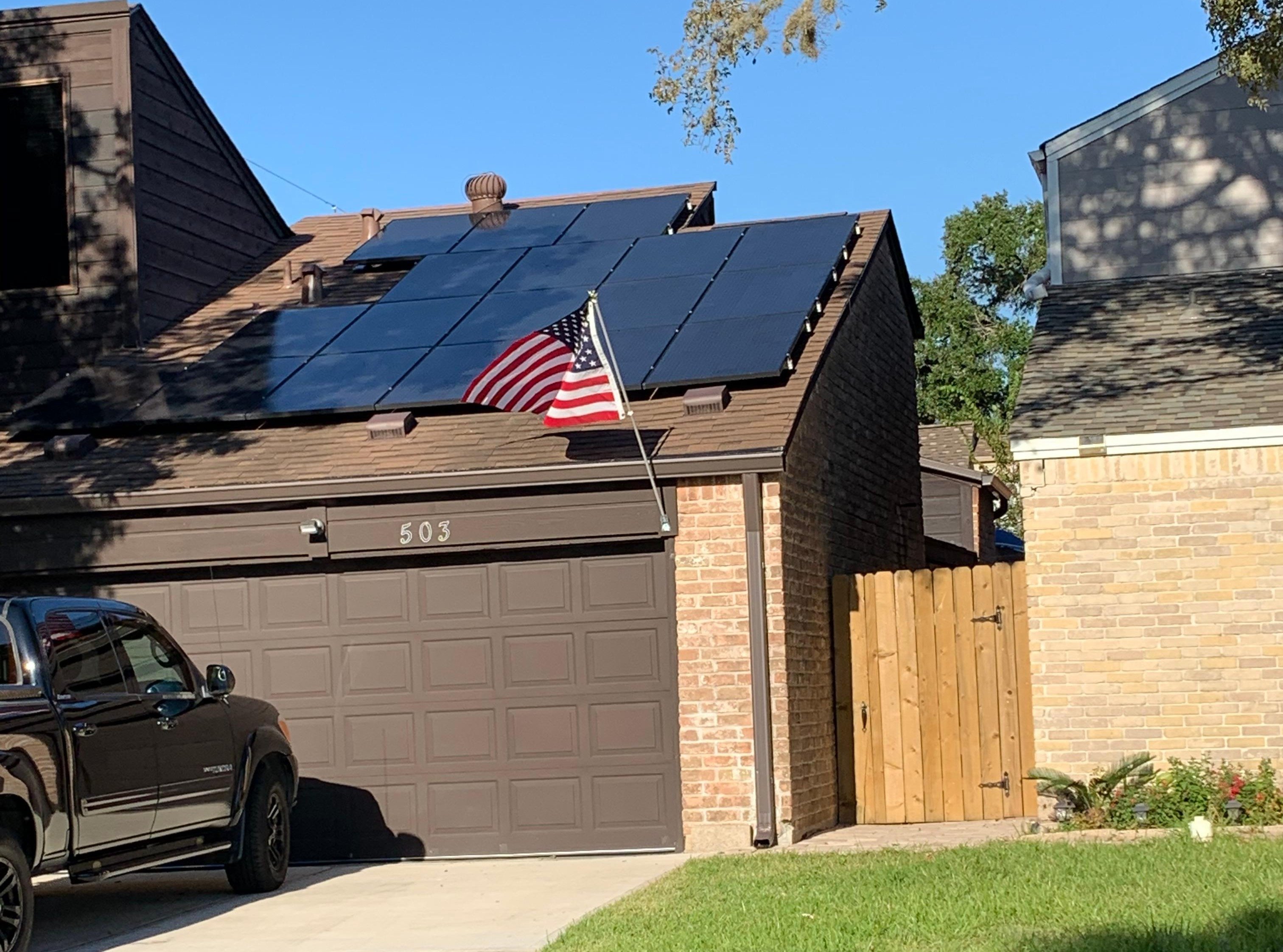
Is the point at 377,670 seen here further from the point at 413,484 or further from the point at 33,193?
the point at 33,193

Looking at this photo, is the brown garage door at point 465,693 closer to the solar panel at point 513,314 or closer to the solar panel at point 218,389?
the solar panel at point 218,389

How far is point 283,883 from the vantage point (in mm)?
12172

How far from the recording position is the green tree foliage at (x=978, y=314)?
157 ft

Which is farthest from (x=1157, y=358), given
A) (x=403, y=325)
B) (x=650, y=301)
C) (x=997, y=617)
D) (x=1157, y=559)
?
(x=403, y=325)

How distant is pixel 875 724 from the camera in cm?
1464

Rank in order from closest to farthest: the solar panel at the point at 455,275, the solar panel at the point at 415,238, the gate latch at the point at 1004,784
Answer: the gate latch at the point at 1004,784 → the solar panel at the point at 455,275 → the solar panel at the point at 415,238

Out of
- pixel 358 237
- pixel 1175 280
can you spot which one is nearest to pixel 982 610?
pixel 1175 280

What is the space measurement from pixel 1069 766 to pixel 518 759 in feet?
13.9

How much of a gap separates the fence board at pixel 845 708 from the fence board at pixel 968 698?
0.90 m

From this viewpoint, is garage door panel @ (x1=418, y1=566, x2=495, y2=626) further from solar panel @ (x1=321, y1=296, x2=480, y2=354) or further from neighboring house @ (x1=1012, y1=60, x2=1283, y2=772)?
neighboring house @ (x1=1012, y1=60, x2=1283, y2=772)

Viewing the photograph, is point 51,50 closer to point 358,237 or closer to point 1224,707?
point 358,237

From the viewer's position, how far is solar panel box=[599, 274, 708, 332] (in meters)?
15.3

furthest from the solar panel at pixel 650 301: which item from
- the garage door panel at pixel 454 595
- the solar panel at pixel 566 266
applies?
the garage door panel at pixel 454 595

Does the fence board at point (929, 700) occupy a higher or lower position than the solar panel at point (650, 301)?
lower
